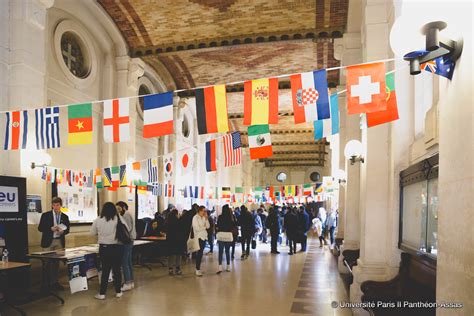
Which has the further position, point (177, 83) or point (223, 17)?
point (177, 83)

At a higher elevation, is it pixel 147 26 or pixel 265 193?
pixel 147 26

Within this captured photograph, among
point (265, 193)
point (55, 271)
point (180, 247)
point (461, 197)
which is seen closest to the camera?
point (461, 197)

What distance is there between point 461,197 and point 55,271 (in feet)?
24.3

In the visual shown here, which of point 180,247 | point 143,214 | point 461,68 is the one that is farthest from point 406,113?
point 143,214

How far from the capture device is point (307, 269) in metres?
10.7

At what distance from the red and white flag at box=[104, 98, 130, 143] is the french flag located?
42cm

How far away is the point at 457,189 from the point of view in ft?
8.34

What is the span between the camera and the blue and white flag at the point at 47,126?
7082 mm

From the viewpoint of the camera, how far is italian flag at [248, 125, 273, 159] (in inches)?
357

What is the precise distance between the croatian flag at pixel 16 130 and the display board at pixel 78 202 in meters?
3.34

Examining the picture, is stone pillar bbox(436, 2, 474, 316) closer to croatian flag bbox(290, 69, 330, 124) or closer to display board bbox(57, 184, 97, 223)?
croatian flag bbox(290, 69, 330, 124)

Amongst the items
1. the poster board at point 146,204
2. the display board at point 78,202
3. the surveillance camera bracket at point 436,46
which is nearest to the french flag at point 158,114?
the surveillance camera bracket at point 436,46

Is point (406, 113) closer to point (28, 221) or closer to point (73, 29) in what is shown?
point (28, 221)

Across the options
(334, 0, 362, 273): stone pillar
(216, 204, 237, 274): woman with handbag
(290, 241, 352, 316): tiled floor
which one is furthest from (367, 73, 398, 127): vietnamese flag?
(216, 204, 237, 274): woman with handbag
